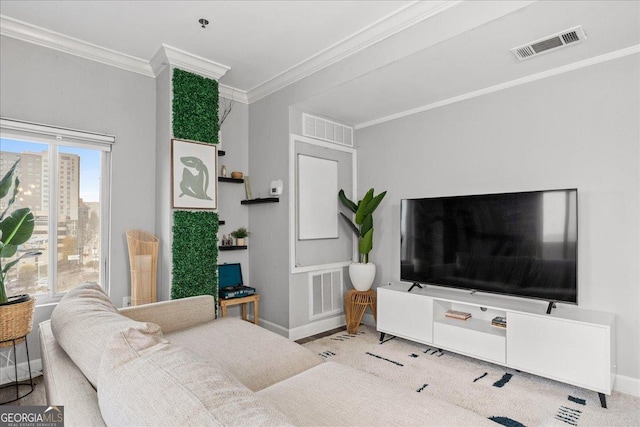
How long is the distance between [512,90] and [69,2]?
354 cm

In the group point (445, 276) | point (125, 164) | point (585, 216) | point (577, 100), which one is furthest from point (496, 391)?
point (125, 164)

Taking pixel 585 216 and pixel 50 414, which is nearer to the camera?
pixel 50 414

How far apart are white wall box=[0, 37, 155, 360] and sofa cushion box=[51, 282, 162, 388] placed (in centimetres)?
173

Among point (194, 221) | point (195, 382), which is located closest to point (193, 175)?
point (194, 221)

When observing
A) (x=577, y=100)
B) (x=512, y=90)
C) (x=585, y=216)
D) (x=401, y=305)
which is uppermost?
(x=512, y=90)

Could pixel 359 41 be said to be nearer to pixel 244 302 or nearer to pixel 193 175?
pixel 193 175

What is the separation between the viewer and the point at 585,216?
2.69 meters

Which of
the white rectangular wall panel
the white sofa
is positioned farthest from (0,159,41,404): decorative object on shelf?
the white rectangular wall panel

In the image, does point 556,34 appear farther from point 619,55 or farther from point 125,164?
point 125,164

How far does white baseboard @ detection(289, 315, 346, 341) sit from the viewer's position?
365 centimetres

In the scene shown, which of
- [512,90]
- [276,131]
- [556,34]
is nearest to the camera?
[556,34]

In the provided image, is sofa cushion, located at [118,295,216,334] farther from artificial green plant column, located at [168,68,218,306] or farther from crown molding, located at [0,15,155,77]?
crown molding, located at [0,15,155,77]

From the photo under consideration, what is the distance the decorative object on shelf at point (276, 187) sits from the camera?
372cm

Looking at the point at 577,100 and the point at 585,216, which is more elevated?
the point at 577,100
